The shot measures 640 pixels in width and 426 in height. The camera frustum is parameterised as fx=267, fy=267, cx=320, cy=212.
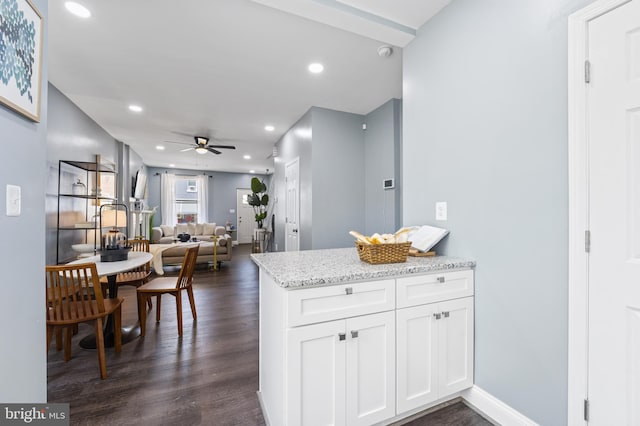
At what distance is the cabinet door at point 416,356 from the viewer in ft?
4.73

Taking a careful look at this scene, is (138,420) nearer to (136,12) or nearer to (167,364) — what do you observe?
(167,364)

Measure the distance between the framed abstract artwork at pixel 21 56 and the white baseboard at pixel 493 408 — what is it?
103 inches

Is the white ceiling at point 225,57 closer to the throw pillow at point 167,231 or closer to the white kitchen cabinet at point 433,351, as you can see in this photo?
the white kitchen cabinet at point 433,351

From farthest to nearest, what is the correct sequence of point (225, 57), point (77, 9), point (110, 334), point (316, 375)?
point (225, 57), point (110, 334), point (77, 9), point (316, 375)

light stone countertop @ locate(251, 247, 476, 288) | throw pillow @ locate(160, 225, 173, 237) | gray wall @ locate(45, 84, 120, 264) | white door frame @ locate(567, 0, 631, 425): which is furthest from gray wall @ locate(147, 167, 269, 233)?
white door frame @ locate(567, 0, 631, 425)

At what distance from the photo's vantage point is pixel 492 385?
158 centimetres

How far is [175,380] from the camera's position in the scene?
1943 mm

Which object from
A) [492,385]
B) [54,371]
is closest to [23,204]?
[54,371]

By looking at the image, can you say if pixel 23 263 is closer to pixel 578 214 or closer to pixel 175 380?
pixel 175 380

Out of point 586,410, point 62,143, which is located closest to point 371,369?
point 586,410

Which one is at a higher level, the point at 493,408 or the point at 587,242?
the point at 587,242

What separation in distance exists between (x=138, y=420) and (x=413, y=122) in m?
2.72

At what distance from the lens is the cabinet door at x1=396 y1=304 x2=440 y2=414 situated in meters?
1.44

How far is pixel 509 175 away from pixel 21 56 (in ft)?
7.40
